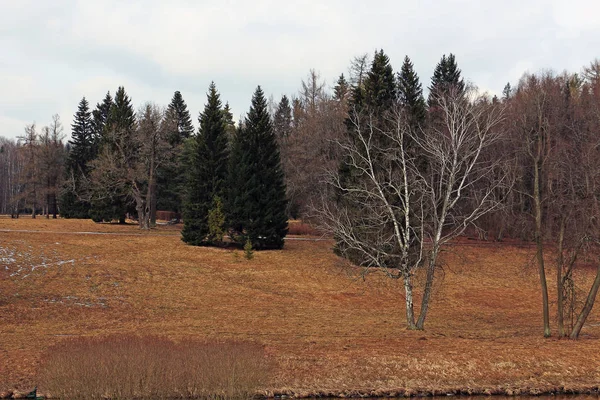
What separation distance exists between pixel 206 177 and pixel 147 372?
29.7 meters

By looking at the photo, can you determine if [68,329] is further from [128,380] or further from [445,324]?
[445,324]

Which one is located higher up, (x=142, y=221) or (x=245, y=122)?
(x=245, y=122)

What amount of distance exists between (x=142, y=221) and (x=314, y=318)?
31.8m

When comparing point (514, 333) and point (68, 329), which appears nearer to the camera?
point (68, 329)

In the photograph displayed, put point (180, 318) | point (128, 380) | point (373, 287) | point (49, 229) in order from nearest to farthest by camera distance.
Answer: point (128, 380) → point (180, 318) → point (373, 287) → point (49, 229)

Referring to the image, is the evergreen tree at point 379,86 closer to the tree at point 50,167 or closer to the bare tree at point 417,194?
the bare tree at point 417,194

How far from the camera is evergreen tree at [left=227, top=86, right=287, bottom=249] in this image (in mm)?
39938

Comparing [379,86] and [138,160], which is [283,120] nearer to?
[138,160]

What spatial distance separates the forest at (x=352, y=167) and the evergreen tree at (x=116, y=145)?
6.5 inches

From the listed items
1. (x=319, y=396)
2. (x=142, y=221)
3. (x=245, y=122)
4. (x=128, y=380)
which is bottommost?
(x=319, y=396)

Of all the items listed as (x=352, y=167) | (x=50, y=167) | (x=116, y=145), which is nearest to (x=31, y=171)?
(x=50, y=167)

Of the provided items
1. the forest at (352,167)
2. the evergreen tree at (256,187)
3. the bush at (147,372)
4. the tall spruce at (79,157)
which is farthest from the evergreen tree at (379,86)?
the tall spruce at (79,157)

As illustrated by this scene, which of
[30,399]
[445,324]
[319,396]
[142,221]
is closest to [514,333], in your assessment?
[445,324]

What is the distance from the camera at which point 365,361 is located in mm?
16297
